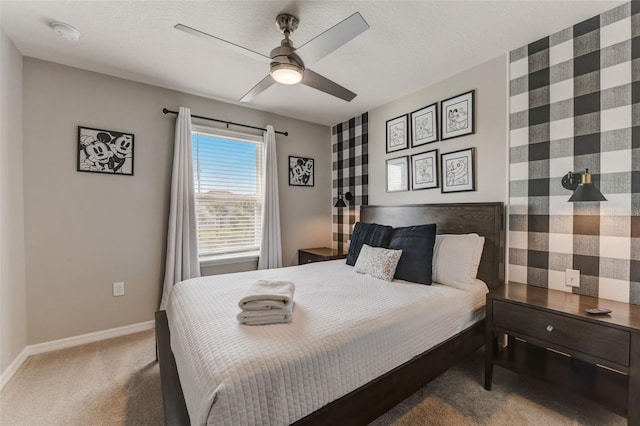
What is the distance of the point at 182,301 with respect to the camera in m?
1.81

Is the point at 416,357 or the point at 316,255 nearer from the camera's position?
the point at 416,357

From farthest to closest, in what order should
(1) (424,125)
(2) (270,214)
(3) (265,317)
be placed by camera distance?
1. (2) (270,214)
2. (1) (424,125)
3. (3) (265,317)

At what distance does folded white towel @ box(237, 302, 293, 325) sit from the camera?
55.0 inches

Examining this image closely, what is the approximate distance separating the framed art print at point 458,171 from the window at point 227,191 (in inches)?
87.0

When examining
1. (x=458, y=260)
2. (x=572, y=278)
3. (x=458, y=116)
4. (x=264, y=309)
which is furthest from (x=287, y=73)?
(x=572, y=278)

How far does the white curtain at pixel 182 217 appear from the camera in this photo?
9.52ft

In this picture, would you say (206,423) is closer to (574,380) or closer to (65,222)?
(574,380)

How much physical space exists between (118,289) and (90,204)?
870 millimetres

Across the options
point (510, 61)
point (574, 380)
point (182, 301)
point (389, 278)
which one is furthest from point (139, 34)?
point (574, 380)

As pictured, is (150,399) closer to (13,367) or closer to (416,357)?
(13,367)

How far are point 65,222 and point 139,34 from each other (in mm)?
1777

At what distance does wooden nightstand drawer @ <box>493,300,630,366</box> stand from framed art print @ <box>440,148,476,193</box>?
45.2 inches

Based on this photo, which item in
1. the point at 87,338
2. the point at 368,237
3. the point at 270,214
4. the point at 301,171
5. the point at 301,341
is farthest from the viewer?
the point at 301,171

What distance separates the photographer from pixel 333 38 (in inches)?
63.8
